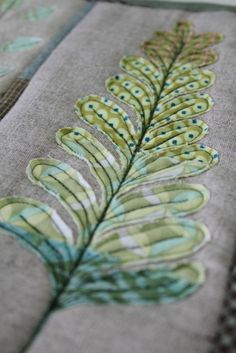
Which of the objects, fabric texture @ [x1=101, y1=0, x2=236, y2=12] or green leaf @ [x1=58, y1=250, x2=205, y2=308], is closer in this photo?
green leaf @ [x1=58, y1=250, x2=205, y2=308]

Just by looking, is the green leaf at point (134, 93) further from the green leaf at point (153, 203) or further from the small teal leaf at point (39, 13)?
the small teal leaf at point (39, 13)

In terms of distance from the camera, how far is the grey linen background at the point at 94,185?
1.62 ft

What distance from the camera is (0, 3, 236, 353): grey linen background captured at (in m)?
0.50

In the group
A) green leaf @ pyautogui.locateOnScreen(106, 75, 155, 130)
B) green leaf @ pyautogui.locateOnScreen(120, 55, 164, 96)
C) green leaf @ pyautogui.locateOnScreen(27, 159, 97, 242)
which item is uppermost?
green leaf @ pyautogui.locateOnScreen(120, 55, 164, 96)

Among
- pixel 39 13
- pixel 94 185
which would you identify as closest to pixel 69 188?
pixel 94 185

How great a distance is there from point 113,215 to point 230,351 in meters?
0.21

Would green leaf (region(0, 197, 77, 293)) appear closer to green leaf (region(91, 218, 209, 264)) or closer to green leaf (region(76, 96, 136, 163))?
green leaf (region(91, 218, 209, 264))

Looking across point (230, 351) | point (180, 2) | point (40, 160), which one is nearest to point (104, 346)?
point (230, 351)

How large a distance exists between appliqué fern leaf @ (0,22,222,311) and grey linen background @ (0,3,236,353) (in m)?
0.01

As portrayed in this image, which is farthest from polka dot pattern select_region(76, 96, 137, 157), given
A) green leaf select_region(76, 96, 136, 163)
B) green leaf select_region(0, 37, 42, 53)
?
green leaf select_region(0, 37, 42, 53)

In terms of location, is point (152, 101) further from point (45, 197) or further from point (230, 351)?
point (230, 351)

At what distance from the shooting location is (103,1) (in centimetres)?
104

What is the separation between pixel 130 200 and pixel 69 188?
0.08m

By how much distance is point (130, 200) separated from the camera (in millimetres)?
617
